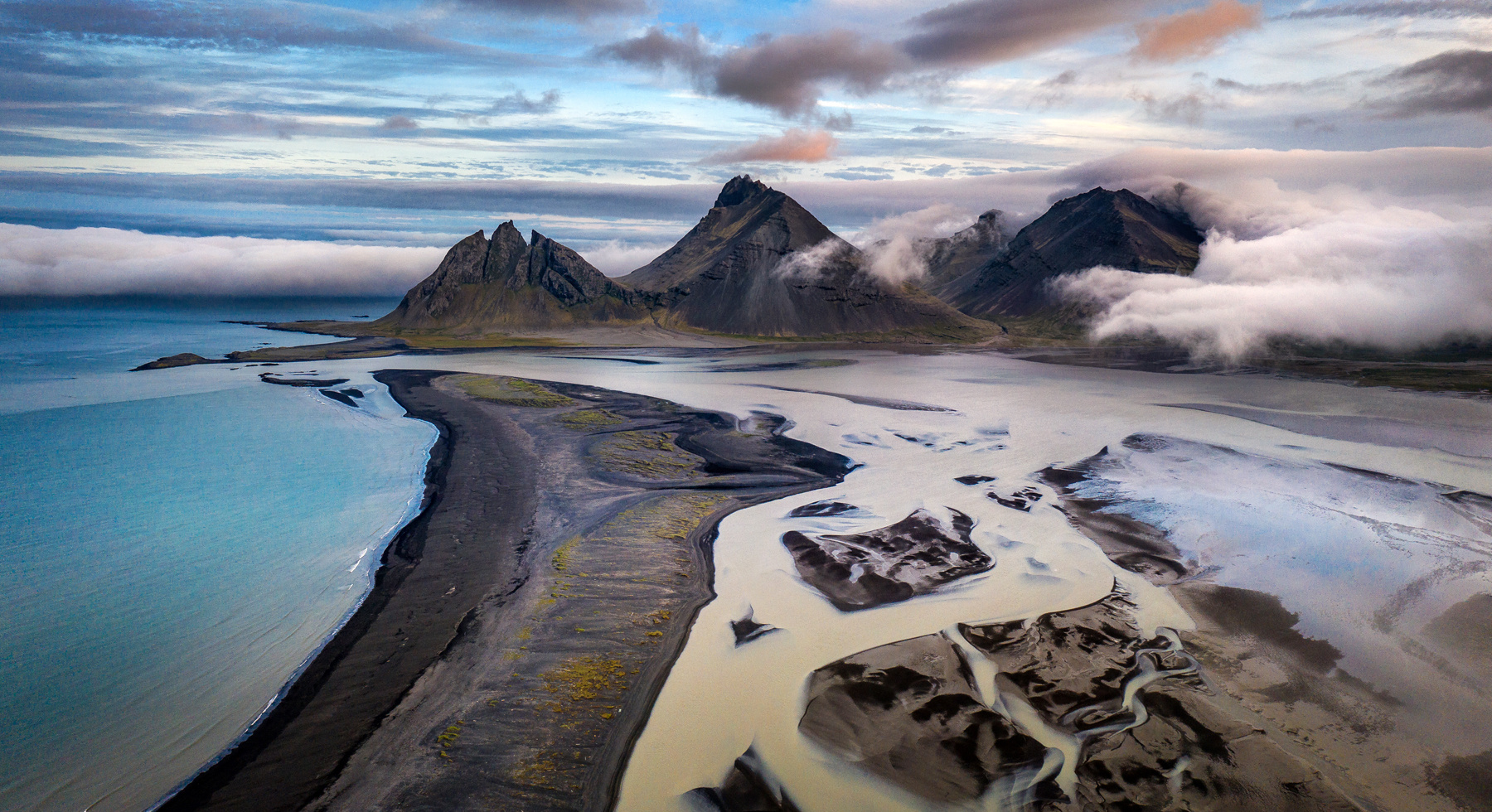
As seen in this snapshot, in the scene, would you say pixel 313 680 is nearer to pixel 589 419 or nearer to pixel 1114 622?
pixel 1114 622

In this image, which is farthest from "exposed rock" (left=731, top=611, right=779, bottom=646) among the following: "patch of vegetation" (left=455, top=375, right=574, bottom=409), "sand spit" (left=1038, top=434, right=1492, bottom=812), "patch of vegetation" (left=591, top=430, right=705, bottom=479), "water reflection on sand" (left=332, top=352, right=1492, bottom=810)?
"patch of vegetation" (left=455, top=375, right=574, bottom=409)

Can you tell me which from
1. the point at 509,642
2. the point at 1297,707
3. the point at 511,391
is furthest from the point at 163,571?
the point at 511,391

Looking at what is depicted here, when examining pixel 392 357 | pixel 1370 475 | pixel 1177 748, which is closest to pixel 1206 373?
pixel 1370 475

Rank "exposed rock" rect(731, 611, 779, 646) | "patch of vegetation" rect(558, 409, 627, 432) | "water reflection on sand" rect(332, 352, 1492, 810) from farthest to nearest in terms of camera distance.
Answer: "patch of vegetation" rect(558, 409, 627, 432), "exposed rock" rect(731, 611, 779, 646), "water reflection on sand" rect(332, 352, 1492, 810)

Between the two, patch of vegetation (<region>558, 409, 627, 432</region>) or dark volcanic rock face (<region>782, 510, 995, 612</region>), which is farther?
patch of vegetation (<region>558, 409, 627, 432</region>)

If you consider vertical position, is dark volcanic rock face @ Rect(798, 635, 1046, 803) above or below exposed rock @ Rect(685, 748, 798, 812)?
Result: above

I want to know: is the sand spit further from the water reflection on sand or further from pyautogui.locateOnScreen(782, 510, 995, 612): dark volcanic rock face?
pyautogui.locateOnScreen(782, 510, 995, 612): dark volcanic rock face
